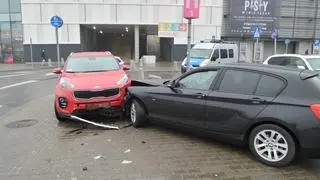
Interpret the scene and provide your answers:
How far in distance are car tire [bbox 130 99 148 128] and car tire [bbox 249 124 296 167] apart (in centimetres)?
246

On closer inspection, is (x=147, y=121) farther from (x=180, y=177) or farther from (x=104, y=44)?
(x=104, y=44)

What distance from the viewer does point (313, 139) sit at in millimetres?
4168

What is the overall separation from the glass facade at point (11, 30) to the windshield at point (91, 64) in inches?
1195

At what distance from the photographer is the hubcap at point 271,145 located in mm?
4453

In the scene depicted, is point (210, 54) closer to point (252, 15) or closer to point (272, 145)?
point (272, 145)

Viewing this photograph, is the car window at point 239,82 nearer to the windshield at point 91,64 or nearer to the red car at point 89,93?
the red car at point 89,93

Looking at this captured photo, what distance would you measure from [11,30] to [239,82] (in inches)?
1418

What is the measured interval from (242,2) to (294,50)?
1115 cm

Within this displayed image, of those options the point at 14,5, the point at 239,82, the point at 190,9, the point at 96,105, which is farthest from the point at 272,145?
the point at 14,5

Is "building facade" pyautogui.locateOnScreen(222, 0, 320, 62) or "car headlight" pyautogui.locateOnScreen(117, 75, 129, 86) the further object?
"building facade" pyautogui.locateOnScreen(222, 0, 320, 62)

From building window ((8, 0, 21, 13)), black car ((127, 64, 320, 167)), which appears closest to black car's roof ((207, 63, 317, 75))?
black car ((127, 64, 320, 167))

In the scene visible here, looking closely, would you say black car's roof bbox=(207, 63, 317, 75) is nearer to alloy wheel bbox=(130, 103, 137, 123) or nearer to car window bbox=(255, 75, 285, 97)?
car window bbox=(255, 75, 285, 97)

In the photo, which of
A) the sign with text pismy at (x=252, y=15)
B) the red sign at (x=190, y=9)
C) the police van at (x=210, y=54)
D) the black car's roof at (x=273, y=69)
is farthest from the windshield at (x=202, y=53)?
the sign with text pismy at (x=252, y=15)

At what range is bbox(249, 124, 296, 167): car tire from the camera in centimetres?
438
